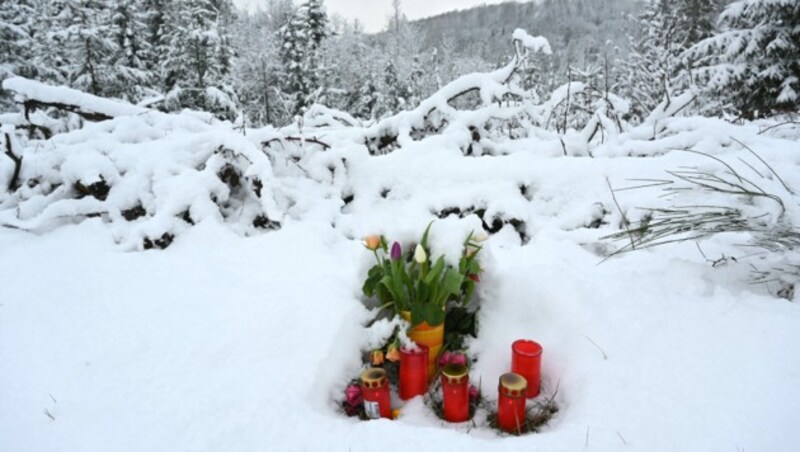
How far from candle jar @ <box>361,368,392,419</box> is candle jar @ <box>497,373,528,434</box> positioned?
402mm

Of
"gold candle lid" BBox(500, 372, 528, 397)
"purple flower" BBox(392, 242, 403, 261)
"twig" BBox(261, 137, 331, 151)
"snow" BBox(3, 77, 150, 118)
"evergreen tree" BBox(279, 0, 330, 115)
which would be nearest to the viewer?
"gold candle lid" BBox(500, 372, 528, 397)

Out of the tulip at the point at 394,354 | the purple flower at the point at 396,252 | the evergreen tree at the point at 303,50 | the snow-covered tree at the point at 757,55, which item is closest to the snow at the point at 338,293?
the tulip at the point at 394,354

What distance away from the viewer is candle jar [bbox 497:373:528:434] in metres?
1.40

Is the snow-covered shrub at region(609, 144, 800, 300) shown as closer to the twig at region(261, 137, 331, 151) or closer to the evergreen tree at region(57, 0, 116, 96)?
the twig at region(261, 137, 331, 151)

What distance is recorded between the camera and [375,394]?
1486mm

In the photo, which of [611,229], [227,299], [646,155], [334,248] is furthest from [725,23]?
[227,299]

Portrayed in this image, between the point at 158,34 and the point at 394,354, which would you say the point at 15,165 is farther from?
the point at 158,34

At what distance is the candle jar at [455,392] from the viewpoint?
149cm

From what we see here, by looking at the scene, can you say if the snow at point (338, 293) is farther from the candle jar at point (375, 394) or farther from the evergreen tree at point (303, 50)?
the evergreen tree at point (303, 50)

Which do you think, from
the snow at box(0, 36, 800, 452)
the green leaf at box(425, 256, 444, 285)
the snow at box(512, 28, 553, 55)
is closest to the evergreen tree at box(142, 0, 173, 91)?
the snow at box(0, 36, 800, 452)

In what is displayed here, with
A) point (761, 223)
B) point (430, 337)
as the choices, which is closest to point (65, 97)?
point (430, 337)

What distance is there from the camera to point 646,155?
3.06 meters

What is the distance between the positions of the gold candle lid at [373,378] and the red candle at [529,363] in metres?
0.49

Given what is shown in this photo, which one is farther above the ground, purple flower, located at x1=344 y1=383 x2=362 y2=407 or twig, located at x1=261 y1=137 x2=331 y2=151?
twig, located at x1=261 y1=137 x2=331 y2=151
